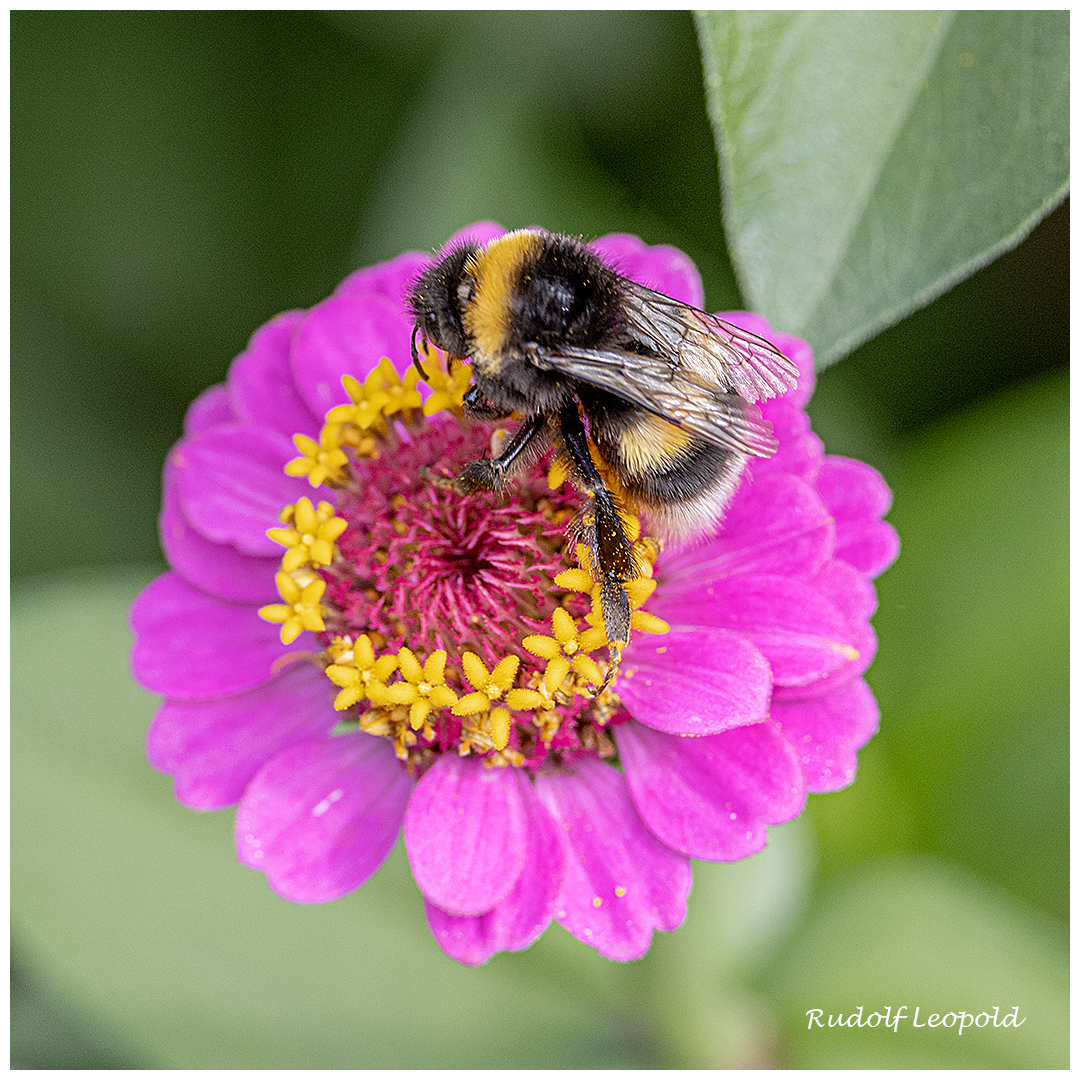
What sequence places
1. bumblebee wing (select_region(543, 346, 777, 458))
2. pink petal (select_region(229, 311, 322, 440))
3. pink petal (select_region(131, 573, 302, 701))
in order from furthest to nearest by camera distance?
1. pink petal (select_region(229, 311, 322, 440))
2. pink petal (select_region(131, 573, 302, 701))
3. bumblebee wing (select_region(543, 346, 777, 458))

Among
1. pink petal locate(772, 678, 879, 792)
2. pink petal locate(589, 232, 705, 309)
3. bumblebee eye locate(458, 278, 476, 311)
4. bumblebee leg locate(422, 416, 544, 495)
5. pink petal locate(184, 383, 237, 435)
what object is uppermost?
pink petal locate(589, 232, 705, 309)

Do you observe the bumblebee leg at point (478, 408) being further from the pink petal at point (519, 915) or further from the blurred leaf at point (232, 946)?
the blurred leaf at point (232, 946)

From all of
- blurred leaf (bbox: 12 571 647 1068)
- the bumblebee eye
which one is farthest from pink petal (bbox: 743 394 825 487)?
blurred leaf (bbox: 12 571 647 1068)

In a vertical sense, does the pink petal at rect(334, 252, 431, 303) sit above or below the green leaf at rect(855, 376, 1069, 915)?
above

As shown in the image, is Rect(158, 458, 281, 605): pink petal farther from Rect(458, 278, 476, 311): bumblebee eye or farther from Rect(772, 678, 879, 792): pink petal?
Rect(772, 678, 879, 792): pink petal

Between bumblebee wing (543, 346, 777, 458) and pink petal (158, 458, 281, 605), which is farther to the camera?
pink petal (158, 458, 281, 605)

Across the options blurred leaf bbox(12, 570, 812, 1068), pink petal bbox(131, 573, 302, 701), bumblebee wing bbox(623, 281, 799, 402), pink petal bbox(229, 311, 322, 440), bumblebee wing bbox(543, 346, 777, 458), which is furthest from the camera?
blurred leaf bbox(12, 570, 812, 1068)

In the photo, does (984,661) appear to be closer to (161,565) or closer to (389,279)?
(389,279)

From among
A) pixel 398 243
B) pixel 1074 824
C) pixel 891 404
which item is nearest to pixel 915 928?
pixel 1074 824
